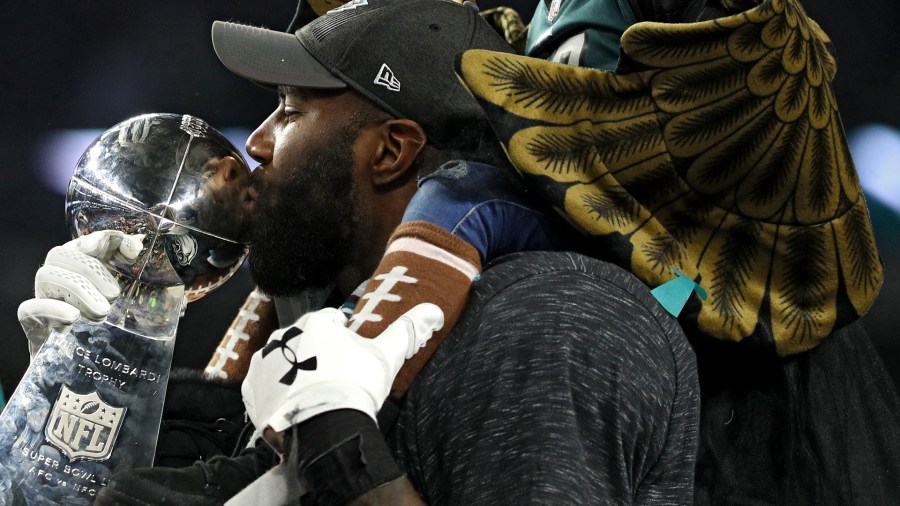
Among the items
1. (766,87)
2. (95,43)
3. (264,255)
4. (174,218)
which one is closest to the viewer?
(766,87)

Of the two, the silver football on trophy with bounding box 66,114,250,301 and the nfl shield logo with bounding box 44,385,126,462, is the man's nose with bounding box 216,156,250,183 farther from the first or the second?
the nfl shield logo with bounding box 44,385,126,462

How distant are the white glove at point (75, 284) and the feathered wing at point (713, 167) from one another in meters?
0.53

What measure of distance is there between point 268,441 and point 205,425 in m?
0.66

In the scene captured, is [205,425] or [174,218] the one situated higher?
[174,218]

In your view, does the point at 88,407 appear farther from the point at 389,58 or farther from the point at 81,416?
the point at 389,58

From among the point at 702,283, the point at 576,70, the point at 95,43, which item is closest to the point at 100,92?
the point at 95,43

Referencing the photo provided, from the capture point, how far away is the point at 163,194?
140 centimetres

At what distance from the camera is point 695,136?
3.94ft

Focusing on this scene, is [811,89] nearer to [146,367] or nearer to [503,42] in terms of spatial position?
[503,42]

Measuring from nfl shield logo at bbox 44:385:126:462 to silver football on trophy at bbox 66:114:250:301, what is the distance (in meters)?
0.18

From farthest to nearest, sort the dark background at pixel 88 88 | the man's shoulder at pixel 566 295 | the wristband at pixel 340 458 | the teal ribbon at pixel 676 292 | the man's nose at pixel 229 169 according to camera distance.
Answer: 1. the dark background at pixel 88 88
2. the man's nose at pixel 229 169
3. the teal ribbon at pixel 676 292
4. the man's shoulder at pixel 566 295
5. the wristband at pixel 340 458

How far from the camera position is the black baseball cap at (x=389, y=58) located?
1.53 m

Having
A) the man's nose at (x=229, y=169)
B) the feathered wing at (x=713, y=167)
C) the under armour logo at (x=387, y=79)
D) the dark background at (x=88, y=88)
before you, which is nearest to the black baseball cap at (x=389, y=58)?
the under armour logo at (x=387, y=79)

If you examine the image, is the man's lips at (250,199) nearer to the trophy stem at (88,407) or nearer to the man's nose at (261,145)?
the man's nose at (261,145)
